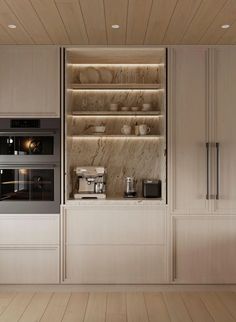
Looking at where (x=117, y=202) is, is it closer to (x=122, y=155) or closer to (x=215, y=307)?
(x=122, y=155)

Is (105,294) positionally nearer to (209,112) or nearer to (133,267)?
(133,267)

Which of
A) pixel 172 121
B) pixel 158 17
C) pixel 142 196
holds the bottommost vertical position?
pixel 142 196

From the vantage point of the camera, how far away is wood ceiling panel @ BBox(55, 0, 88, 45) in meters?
2.82

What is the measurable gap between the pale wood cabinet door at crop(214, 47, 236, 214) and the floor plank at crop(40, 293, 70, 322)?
1658 mm

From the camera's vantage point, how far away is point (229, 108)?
3.75 m

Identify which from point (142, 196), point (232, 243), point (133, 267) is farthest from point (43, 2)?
point (232, 243)

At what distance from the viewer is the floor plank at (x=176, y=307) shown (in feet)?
10.3

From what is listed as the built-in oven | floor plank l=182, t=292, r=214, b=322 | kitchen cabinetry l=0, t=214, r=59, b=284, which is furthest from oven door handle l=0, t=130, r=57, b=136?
floor plank l=182, t=292, r=214, b=322

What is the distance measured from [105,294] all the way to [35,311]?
2.33 feet

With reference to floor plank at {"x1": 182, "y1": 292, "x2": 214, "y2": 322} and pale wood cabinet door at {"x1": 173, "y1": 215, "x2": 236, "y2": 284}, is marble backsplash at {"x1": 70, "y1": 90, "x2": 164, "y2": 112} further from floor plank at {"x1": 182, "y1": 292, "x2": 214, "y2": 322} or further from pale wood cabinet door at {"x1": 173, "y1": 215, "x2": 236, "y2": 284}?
floor plank at {"x1": 182, "y1": 292, "x2": 214, "y2": 322}

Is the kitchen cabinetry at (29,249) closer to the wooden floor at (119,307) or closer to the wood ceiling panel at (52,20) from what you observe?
the wooden floor at (119,307)

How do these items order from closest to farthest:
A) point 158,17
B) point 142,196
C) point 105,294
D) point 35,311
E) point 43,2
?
point 43,2 → point 158,17 → point 35,311 → point 105,294 → point 142,196

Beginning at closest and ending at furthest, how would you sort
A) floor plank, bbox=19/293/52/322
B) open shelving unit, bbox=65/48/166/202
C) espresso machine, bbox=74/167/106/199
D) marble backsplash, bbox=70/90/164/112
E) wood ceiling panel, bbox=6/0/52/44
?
wood ceiling panel, bbox=6/0/52/44 < floor plank, bbox=19/293/52/322 < espresso machine, bbox=74/167/106/199 < open shelving unit, bbox=65/48/166/202 < marble backsplash, bbox=70/90/164/112

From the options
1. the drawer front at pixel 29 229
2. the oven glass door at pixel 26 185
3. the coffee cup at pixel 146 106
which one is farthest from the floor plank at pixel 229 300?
the coffee cup at pixel 146 106
